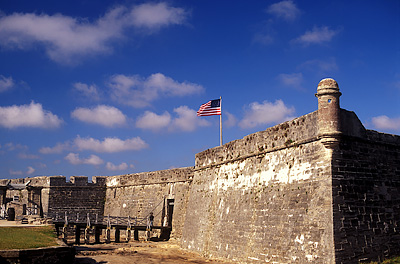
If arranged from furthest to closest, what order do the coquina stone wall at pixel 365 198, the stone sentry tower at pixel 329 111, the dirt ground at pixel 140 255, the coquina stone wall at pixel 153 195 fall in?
the coquina stone wall at pixel 153 195 < the dirt ground at pixel 140 255 < the stone sentry tower at pixel 329 111 < the coquina stone wall at pixel 365 198

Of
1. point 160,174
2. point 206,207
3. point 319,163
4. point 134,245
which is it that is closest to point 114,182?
point 160,174

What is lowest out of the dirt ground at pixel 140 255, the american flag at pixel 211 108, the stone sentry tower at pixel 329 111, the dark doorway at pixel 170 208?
the dirt ground at pixel 140 255

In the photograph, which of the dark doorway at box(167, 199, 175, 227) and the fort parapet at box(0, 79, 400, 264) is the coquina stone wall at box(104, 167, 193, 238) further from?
the fort parapet at box(0, 79, 400, 264)

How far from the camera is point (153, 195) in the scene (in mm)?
31062

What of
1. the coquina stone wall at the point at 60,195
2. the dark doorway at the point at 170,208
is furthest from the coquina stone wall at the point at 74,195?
the dark doorway at the point at 170,208

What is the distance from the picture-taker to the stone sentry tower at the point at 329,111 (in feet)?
44.1

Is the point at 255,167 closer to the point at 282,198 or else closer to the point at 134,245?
the point at 282,198

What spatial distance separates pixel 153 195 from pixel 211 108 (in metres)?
9.77

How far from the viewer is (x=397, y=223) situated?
46.5 ft

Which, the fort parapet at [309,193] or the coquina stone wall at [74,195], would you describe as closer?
the fort parapet at [309,193]

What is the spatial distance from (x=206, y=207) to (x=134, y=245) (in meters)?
5.62

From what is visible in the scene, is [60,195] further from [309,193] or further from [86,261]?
[309,193]

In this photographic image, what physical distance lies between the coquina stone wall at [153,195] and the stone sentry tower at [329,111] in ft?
47.2

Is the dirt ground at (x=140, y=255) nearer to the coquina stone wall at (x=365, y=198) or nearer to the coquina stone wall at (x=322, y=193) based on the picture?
the coquina stone wall at (x=322, y=193)
